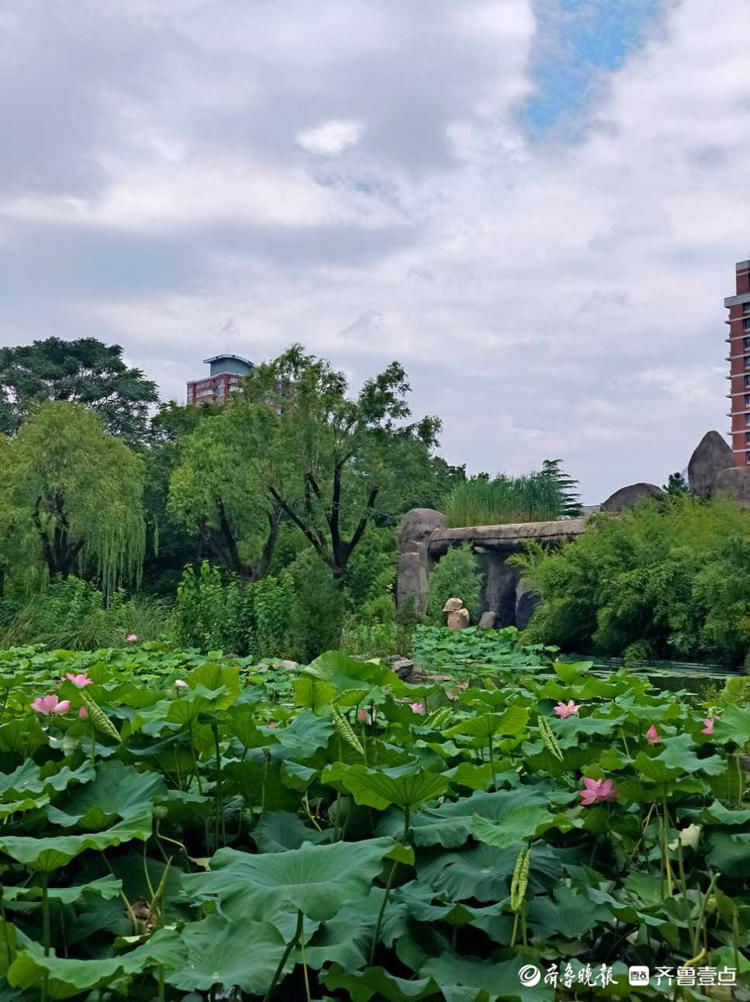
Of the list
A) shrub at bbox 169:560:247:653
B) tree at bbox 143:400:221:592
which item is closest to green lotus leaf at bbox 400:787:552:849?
shrub at bbox 169:560:247:653

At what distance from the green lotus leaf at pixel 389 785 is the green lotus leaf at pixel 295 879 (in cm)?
10

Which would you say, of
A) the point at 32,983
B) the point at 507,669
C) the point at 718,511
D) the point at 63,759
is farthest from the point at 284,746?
the point at 718,511

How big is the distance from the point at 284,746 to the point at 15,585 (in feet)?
48.7

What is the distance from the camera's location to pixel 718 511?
38.6 ft

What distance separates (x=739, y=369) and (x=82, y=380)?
137 ft

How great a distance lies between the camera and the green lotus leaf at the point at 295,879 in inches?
48.9

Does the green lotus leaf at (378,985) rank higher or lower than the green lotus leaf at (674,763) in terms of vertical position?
lower

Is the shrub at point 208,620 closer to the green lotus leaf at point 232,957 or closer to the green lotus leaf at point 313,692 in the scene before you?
the green lotus leaf at point 313,692

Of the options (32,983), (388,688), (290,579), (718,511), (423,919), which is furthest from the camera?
(718,511)

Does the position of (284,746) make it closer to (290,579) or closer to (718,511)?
(290,579)

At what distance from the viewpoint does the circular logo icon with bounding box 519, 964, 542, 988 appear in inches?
54.1

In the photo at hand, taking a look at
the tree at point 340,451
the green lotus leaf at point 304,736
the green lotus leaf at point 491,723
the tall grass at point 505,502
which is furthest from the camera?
the tall grass at point 505,502

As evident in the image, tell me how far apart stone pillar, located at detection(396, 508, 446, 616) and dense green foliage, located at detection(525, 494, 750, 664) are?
4251 mm

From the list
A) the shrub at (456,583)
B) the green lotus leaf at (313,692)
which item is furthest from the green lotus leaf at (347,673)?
the shrub at (456,583)
